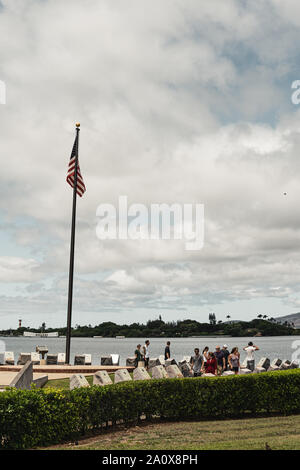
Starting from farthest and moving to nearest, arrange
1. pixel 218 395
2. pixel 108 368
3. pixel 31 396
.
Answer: pixel 108 368, pixel 218 395, pixel 31 396

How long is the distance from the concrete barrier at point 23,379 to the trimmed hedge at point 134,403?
4.94 ft

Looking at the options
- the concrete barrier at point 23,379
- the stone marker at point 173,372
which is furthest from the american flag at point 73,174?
the concrete barrier at point 23,379

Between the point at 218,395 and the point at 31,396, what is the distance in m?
6.01

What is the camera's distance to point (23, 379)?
44.5ft

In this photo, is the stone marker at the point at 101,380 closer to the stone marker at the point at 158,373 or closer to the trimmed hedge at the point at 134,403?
the trimmed hedge at the point at 134,403

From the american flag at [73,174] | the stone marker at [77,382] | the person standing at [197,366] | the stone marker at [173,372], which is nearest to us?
the stone marker at [77,382]

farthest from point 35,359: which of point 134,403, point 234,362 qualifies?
point 134,403

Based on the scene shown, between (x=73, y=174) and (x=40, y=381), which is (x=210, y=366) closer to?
(x=40, y=381)

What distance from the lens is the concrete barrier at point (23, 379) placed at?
12.9 meters

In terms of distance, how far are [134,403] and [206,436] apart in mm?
2432

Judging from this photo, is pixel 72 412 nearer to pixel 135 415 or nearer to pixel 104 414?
pixel 104 414

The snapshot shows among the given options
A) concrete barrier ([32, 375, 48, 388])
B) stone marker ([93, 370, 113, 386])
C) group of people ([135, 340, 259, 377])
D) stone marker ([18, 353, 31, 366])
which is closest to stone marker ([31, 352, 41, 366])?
stone marker ([18, 353, 31, 366])
